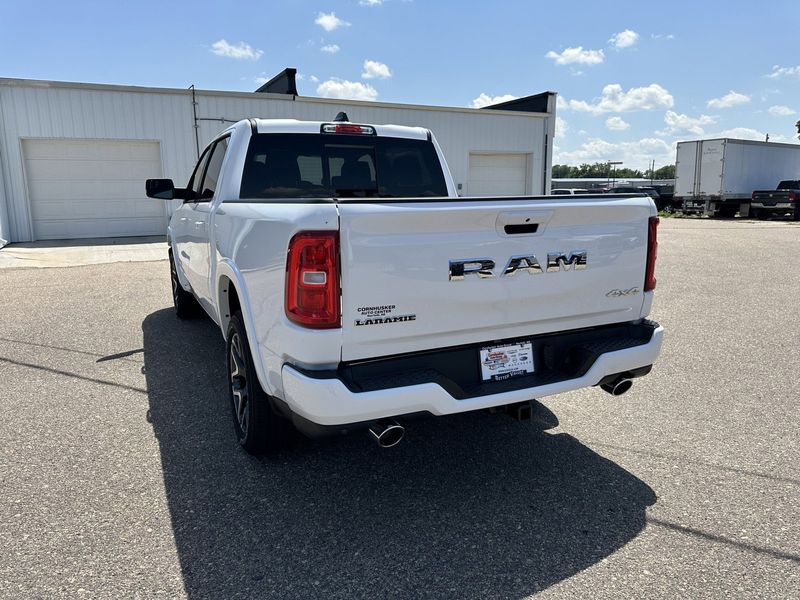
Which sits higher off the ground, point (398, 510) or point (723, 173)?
point (723, 173)

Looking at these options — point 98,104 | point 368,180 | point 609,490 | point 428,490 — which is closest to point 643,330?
point 609,490

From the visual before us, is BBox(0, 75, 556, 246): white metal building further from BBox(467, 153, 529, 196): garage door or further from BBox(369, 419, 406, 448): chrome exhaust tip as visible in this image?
BBox(369, 419, 406, 448): chrome exhaust tip

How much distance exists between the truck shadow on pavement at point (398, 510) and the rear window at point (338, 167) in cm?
169

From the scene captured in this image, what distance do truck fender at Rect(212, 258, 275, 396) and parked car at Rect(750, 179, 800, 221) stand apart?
28729 millimetres

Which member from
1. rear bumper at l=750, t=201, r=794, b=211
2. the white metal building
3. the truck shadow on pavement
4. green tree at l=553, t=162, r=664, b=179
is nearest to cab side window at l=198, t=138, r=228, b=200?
the truck shadow on pavement

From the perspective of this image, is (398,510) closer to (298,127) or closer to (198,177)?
(298,127)

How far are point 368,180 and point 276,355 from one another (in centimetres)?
217

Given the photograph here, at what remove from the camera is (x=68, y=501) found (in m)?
3.04

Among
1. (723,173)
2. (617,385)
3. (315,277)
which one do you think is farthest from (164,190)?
(723,173)

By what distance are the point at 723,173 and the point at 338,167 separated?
2776 centimetres

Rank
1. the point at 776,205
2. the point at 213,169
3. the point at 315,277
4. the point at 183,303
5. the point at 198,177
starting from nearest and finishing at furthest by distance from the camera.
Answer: the point at 315,277, the point at 213,169, the point at 198,177, the point at 183,303, the point at 776,205

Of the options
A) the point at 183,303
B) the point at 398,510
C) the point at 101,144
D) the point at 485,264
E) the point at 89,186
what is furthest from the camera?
the point at 89,186

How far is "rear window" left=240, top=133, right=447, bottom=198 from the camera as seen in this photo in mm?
4273

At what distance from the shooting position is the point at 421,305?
273 cm
